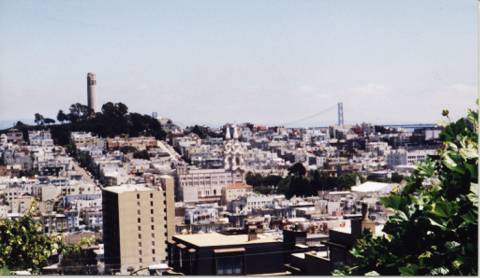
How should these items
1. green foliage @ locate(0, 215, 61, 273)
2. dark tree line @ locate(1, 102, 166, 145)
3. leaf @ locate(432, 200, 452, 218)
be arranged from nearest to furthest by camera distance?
leaf @ locate(432, 200, 452, 218)
green foliage @ locate(0, 215, 61, 273)
dark tree line @ locate(1, 102, 166, 145)

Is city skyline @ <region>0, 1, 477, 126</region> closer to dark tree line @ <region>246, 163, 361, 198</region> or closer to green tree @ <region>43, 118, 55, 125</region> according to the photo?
green tree @ <region>43, 118, 55, 125</region>

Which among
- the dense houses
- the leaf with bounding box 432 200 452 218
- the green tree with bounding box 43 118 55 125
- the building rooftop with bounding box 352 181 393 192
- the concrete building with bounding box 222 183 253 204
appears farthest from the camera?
the concrete building with bounding box 222 183 253 204

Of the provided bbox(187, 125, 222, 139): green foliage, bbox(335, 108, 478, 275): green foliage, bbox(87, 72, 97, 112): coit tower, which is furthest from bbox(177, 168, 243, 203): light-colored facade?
bbox(335, 108, 478, 275): green foliage

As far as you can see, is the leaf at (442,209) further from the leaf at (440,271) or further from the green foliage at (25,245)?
the green foliage at (25,245)

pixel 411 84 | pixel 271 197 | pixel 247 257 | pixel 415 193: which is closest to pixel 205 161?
pixel 271 197

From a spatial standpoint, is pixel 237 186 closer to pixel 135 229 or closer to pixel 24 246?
pixel 135 229

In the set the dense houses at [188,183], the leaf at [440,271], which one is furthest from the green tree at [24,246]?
the dense houses at [188,183]
